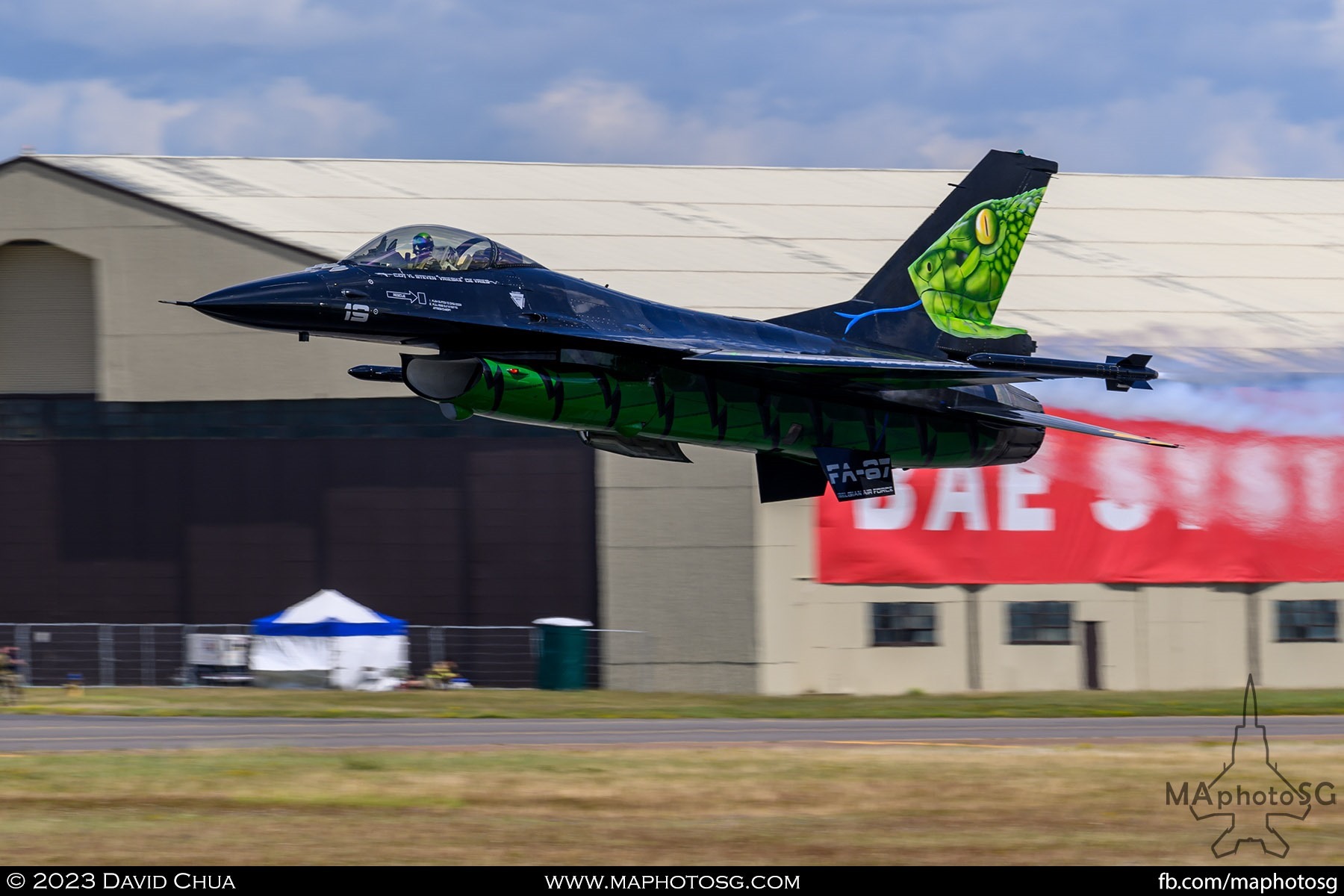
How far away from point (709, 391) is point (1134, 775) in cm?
793

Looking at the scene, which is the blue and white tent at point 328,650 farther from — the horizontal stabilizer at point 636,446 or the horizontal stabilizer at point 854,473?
the horizontal stabilizer at point 854,473

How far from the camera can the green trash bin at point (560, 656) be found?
34.8 metres

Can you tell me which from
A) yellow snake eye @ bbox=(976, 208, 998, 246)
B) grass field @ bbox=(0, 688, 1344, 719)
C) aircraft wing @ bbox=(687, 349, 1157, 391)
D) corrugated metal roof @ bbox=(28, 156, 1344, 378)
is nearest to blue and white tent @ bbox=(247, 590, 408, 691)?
grass field @ bbox=(0, 688, 1344, 719)

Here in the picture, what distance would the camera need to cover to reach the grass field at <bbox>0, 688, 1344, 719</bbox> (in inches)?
1113

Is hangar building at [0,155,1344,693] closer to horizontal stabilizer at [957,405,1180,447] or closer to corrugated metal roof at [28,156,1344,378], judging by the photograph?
corrugated metal roof at [28,156,1344,378]

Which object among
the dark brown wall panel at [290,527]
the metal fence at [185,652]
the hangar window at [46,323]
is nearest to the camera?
the metal fence at [185,652]

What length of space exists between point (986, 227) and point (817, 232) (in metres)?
17.1

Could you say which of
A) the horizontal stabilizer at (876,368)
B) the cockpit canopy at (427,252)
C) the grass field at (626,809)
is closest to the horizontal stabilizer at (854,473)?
the horizontal stabilizer at (876,368)

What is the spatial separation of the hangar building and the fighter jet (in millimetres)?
10063

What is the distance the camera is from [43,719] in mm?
26469

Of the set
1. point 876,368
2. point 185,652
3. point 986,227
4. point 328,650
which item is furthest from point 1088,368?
point 185,652

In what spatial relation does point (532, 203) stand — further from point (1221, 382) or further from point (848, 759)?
point (848, 759)

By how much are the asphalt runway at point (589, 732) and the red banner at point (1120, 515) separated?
286 inches
